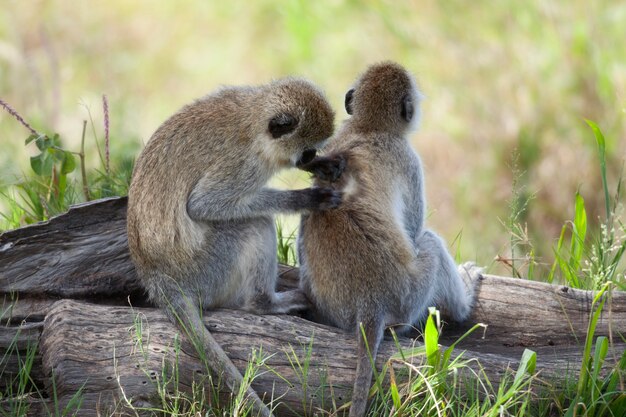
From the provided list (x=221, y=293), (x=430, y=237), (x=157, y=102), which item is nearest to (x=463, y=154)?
(x=157, y=102)

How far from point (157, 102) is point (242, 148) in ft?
21.3

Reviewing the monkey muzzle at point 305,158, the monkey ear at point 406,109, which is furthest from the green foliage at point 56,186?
the monkey ear at point 406,109

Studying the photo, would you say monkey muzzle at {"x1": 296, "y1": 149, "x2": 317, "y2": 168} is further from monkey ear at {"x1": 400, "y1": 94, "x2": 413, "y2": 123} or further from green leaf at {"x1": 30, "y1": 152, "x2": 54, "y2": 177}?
green leaf at {"x1": 30, "y1": 152, "x2": 54, "y2": 177}

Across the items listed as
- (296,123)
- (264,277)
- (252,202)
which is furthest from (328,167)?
(264,277)

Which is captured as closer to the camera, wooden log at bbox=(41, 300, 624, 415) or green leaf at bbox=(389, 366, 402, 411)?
green leaf at bbox=(389, 366, 402, 411)

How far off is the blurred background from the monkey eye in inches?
107

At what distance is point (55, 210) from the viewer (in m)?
5.97

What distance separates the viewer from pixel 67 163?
5875 millimetres

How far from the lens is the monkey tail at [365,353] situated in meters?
4.53

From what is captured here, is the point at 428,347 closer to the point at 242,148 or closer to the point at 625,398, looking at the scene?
the point at 625,398

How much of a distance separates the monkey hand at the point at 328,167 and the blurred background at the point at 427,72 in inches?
103

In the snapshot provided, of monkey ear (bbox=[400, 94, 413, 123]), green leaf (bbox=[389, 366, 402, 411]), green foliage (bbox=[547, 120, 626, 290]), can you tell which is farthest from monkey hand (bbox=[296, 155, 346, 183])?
green leaf (bbox=[389, 366, 402, 411])

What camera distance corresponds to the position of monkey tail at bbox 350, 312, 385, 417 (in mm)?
4527

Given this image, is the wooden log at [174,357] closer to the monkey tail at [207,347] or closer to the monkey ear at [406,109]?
the monkey tail at [207,347]
